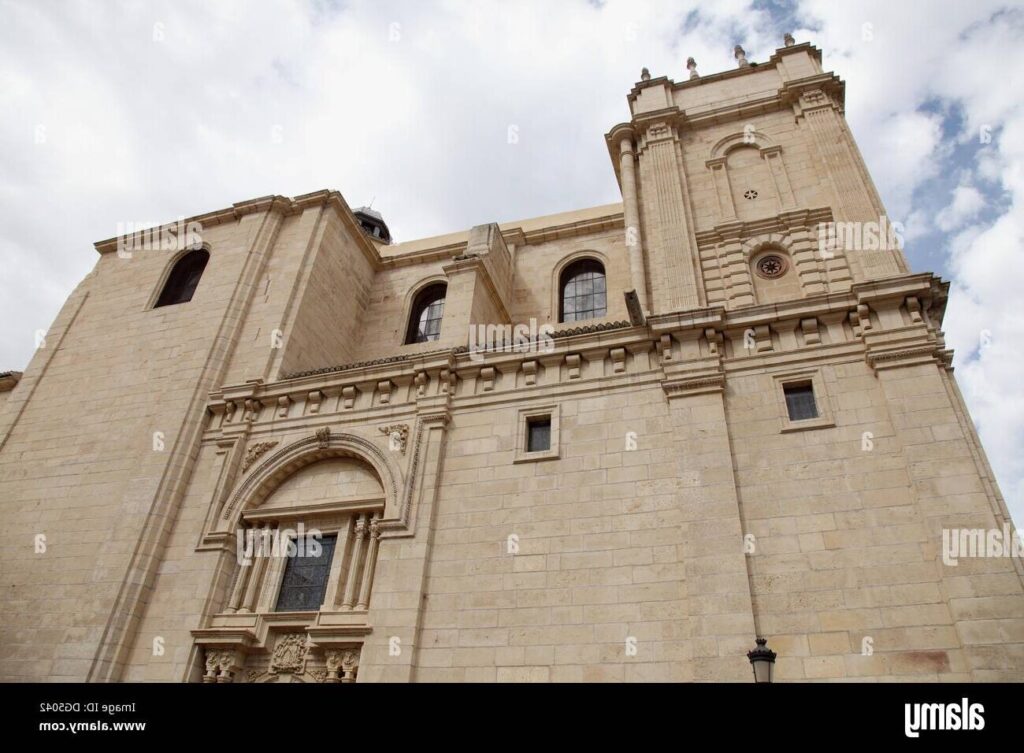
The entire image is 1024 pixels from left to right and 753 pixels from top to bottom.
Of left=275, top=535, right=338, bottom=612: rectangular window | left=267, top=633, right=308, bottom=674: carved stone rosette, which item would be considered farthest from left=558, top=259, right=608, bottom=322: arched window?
left=267, top=633, right=308, bottom=674: carved stone rosette

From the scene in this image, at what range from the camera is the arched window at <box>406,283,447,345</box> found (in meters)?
20.8

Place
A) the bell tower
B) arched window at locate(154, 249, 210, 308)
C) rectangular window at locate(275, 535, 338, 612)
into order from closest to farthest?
rectangular window at locate(275, 535, 338, 612) < the bell tower < arched window at locate(154, 249, 210, 308)

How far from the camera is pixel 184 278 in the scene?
20.4 meters

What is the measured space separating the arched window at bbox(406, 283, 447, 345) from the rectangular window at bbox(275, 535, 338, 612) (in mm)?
7903

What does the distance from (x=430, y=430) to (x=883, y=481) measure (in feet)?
26.8

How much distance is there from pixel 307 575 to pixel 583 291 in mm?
11151

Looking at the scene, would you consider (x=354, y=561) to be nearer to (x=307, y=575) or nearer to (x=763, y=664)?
(x=307, y=575)

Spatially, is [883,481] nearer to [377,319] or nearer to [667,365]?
[667,365]

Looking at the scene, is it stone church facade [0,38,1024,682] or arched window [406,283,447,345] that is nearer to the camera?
stone church facade [0,38,1024,682]

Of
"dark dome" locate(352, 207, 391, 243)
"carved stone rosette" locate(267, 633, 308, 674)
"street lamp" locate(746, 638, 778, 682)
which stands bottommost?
"street lamp" locate(746, 638, 778, 682)

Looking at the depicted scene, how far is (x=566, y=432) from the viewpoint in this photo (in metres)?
13.3

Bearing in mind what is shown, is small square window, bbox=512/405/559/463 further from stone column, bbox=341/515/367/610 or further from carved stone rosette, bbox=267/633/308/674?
carved stone rosette, bbox=267/633/308/674

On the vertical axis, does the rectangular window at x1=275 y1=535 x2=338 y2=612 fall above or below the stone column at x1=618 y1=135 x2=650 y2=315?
below

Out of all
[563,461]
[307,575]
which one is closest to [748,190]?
[563,461]
